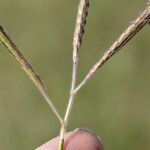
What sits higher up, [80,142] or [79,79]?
[80,142]

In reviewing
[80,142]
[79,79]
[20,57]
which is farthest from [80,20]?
[79,79]

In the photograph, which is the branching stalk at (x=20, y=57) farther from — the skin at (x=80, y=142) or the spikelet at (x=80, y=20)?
the skin at (x=80, y=142)

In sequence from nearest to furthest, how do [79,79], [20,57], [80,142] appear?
[20,57], [80,142], [79,79]

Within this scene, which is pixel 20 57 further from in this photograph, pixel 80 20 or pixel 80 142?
pixel 80 142

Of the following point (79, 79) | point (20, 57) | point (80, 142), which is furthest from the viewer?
point (79, 79)

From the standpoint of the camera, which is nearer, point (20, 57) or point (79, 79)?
point (20, 57)

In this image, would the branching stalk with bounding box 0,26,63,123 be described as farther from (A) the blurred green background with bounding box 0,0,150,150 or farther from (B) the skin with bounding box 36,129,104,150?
(A) the blurred green background with bounding box 0,0,150,150

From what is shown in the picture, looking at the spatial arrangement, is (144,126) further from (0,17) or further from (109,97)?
(0,17)
